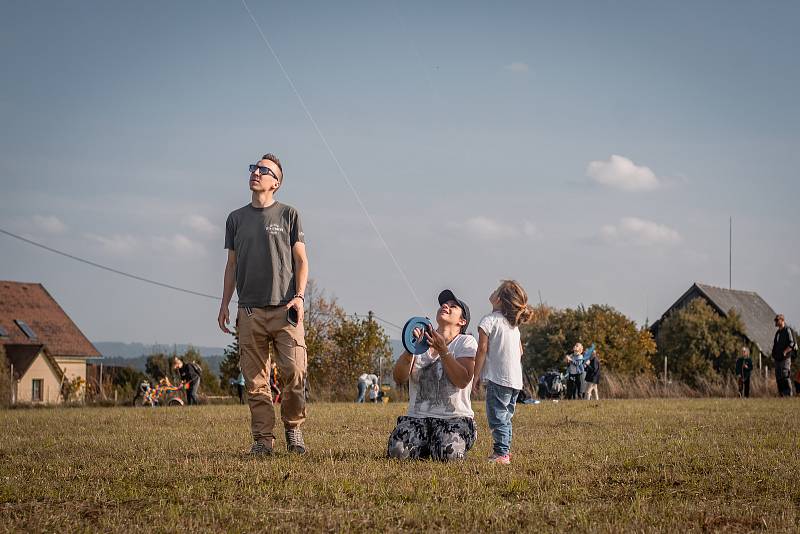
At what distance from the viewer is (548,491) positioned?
20.2ft

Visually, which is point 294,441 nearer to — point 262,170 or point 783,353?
point 262,170

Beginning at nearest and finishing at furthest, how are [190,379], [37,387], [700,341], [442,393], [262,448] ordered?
[442,393], [262,448], [190,379], [700,341], [37,387]

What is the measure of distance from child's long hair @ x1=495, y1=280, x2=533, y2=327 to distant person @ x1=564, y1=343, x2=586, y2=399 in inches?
756

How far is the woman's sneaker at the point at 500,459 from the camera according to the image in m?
7.62

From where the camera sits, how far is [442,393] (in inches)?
319

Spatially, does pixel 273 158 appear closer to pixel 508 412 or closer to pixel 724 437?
pixel 508 412

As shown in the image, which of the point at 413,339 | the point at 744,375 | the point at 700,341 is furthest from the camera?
the point at 700,341

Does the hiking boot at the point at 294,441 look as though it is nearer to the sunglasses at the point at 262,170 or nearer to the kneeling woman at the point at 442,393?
the kneeling woman at the point at 442,393

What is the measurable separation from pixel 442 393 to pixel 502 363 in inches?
23.2

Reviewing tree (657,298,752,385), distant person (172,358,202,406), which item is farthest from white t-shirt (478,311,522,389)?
tree (657,298,752,385)

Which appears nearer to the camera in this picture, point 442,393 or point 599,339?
point 442,393

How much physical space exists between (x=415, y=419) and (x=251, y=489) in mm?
2226

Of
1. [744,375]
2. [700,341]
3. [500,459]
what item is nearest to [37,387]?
[700,341]

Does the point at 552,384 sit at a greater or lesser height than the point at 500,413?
lesser
